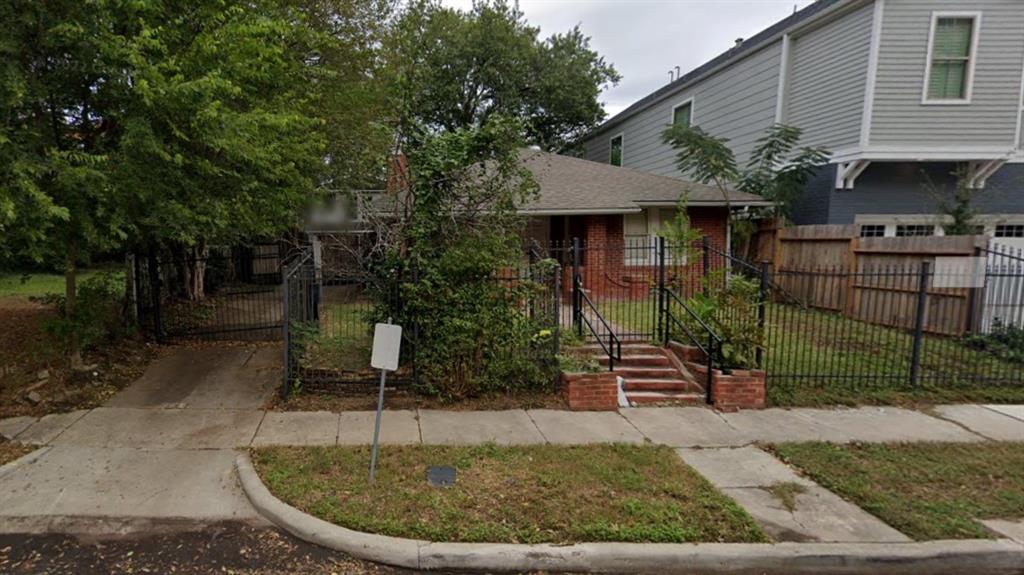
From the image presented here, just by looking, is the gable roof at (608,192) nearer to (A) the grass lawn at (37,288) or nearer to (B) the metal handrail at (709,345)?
(B) the metal handrail at (709,345)

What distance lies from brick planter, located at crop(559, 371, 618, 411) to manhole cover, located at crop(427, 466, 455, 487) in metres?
2.20

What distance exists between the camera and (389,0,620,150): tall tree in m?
25.0

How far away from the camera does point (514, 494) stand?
427 cm

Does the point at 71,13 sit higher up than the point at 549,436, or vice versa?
the point at 71,13

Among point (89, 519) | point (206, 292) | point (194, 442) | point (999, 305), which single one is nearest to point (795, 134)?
point (999, 305)

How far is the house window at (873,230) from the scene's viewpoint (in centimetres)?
1238

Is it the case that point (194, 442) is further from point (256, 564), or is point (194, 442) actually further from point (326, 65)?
point (326, 65)

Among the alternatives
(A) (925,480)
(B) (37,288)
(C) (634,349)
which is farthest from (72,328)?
(B) (37,288)

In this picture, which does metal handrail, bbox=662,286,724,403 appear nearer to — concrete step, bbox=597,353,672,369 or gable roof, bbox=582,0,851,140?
concrete step, bbox=597,353,672,369

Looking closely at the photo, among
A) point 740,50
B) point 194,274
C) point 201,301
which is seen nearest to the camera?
point 201,301

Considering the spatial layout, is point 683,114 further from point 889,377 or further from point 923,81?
point 889,377

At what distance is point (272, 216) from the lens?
8.30m

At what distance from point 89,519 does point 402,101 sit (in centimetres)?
523

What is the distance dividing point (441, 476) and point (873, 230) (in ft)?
40.8
